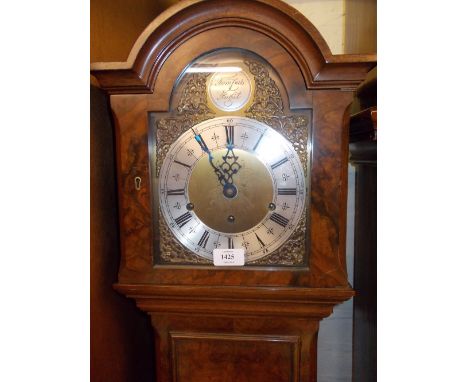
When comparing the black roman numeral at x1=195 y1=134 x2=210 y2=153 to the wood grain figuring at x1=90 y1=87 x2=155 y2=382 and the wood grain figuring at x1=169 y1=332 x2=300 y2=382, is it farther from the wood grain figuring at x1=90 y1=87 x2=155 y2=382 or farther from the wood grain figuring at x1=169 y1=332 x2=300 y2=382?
the wood grain figuring at x1=169 y1=332 x2=300 y2=382

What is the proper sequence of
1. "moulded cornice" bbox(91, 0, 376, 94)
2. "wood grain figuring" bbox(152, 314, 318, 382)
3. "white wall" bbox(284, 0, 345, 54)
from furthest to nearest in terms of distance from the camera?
"white wall" bbox(284, 0, 345, 54) < "wood grain figuring" bbox(152, 314, 318, 382) < "moulded cornice" bbox(91, 0, 376, 94)

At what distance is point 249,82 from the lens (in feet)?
3.26

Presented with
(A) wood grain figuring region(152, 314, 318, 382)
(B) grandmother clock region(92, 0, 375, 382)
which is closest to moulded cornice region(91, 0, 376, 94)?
(B) grandmother clock region(92, 0, 375, 382)

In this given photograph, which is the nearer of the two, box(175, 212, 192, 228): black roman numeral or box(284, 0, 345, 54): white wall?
box(175, 212, 192, 228): black roman numeral

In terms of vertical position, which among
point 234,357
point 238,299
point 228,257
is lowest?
point 234,357

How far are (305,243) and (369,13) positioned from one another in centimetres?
80

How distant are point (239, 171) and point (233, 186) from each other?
0.04 m

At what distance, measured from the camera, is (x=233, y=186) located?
1013mm

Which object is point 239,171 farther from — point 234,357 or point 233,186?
point 234,357

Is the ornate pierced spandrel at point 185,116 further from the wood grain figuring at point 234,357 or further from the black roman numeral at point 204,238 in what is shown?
the wood grain figuring at point 234,357

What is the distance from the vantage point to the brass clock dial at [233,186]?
100cm

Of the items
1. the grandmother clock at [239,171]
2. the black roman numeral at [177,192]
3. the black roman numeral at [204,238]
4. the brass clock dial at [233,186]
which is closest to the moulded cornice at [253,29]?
the grandmother clock at [239,171]

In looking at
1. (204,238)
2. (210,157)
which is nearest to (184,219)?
(204,238)

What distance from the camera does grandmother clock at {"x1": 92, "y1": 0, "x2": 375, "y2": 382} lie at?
38.4 inches
